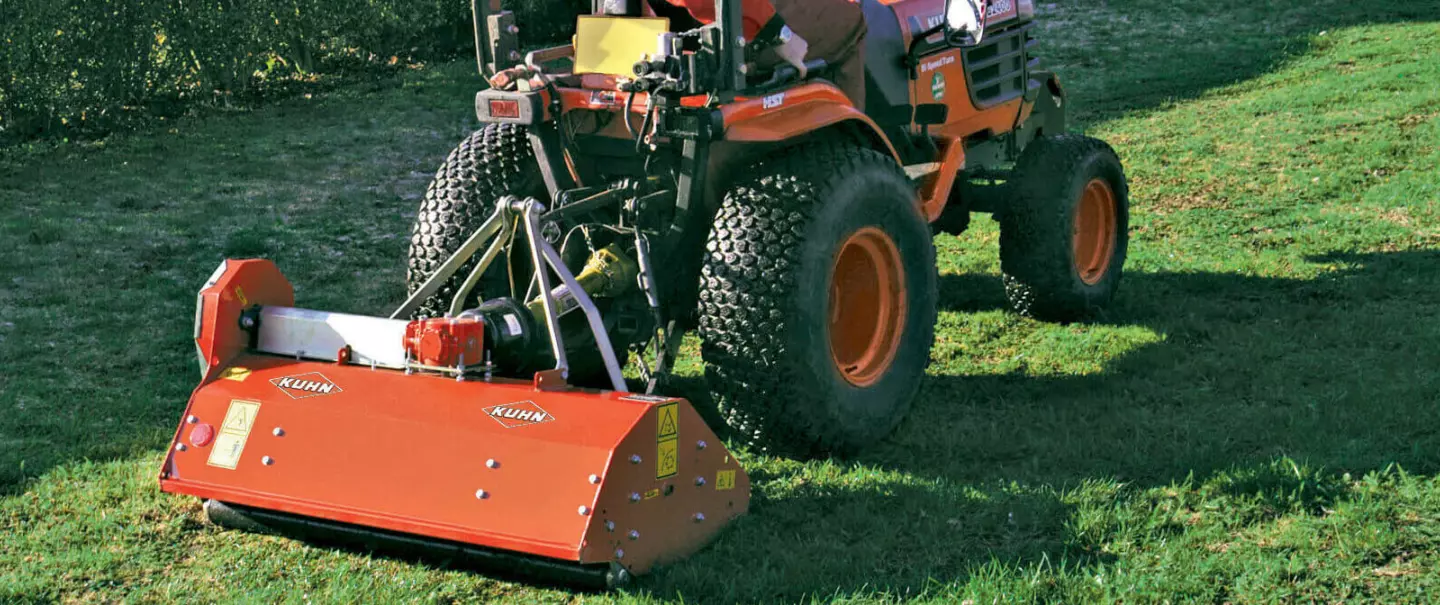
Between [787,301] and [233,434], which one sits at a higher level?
[787,301]

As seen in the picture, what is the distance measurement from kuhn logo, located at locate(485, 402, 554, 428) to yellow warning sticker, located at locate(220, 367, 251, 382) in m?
1.00

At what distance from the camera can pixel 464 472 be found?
476 centimetres

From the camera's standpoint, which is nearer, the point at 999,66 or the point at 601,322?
the point at 601,322

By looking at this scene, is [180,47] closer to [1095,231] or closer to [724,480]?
[1095,231]

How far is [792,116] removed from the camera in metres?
5.74

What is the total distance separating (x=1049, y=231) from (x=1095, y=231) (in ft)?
2.69

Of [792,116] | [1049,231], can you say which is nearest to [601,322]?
[792,116]

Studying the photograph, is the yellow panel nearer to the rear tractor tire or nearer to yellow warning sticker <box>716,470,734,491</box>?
the rear tractor tire

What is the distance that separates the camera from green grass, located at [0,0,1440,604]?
4797 millimetres

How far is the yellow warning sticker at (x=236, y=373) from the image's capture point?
209 inches

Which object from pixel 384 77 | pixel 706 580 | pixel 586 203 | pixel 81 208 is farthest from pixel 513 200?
pixel 384 77

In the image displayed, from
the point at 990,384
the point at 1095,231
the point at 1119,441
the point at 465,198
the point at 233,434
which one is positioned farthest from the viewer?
the point at 1095,231

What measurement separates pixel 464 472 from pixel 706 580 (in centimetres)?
83

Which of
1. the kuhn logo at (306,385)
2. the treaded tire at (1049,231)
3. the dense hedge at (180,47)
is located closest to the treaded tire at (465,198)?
the kuhn logo at (306,385)
